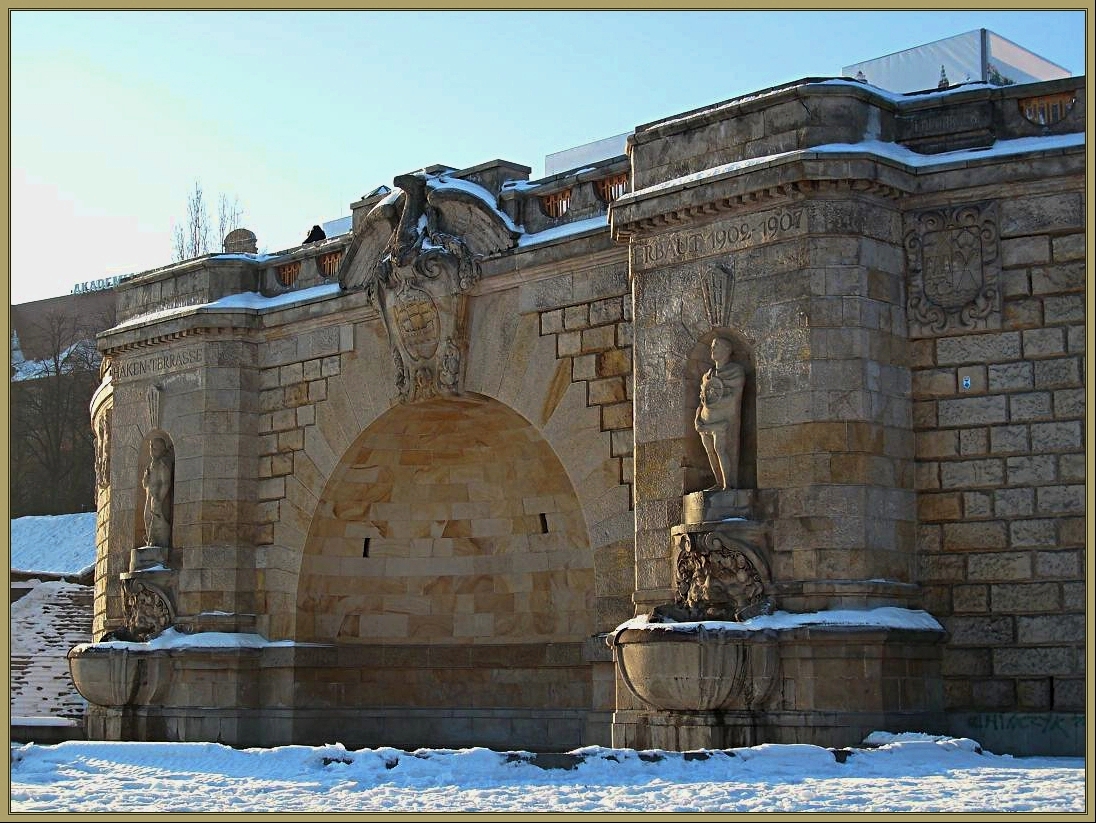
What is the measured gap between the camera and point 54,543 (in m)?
48.3

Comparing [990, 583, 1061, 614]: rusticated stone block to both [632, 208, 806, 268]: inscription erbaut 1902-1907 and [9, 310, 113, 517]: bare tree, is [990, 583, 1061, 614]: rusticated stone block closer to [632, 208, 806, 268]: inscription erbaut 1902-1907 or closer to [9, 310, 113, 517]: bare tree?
[632, 208, 806, 268]: inscription erbaut 1902-1907

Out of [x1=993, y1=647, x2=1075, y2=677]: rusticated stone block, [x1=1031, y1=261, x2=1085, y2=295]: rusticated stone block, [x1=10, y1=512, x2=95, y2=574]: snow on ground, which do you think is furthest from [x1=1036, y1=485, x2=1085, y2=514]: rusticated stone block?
[x1=10, y1=512, x2=95, y2=574]: snow on ground

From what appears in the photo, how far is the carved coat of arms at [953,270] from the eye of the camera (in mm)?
17062

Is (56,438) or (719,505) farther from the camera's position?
(56,438)

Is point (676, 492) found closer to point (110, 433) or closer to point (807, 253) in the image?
point (807, 253)

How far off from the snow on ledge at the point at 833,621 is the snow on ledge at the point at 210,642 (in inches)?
297

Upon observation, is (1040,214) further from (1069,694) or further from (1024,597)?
(1069,694)

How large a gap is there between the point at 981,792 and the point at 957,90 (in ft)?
25.1

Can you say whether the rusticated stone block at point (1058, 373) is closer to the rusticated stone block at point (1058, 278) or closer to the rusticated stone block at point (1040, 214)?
the rusticated stone block at point (1058, 278)

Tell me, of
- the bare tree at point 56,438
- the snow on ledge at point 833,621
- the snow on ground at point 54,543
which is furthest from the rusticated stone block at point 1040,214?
the bare tree at point 56,438

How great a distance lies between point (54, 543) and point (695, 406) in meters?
33.8

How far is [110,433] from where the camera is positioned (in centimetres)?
2594

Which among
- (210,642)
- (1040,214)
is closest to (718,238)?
(1040,214)

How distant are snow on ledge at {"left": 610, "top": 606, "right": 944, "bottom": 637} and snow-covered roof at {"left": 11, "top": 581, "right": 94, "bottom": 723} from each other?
A: 13178 millimetres
